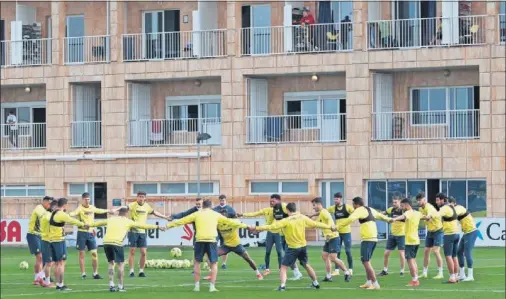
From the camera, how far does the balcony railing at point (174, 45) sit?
59938mm

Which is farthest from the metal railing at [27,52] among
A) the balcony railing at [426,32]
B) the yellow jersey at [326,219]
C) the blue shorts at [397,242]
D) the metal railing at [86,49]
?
the yellow jersey at [326,219]

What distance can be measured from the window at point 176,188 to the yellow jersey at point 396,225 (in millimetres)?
24423

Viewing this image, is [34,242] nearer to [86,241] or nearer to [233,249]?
[86,241]

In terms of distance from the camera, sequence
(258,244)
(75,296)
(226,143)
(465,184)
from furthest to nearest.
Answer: (226,143), (465,184), (258,244), (75,296)

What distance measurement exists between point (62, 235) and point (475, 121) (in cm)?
2676

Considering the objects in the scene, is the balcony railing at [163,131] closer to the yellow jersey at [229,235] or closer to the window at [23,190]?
the window at [23,190]

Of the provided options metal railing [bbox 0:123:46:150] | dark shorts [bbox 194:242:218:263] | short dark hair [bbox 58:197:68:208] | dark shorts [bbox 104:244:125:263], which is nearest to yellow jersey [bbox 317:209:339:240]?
dark shorts [bbox 194:242:218:263]

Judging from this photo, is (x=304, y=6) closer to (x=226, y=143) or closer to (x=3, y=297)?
(x=226, y=143)

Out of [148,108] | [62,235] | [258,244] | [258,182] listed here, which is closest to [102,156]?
[148,108]

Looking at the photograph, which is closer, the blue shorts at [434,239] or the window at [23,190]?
the blue shorts at [434,239]

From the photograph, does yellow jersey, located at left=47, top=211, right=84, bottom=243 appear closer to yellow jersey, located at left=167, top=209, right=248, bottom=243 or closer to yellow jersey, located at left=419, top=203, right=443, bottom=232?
yellow jersey, located at left=167, top=209, right=248, bottom=243

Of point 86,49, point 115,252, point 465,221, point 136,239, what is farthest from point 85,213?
point 86,49

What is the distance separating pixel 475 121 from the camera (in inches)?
2192

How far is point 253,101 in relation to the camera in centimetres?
5953
